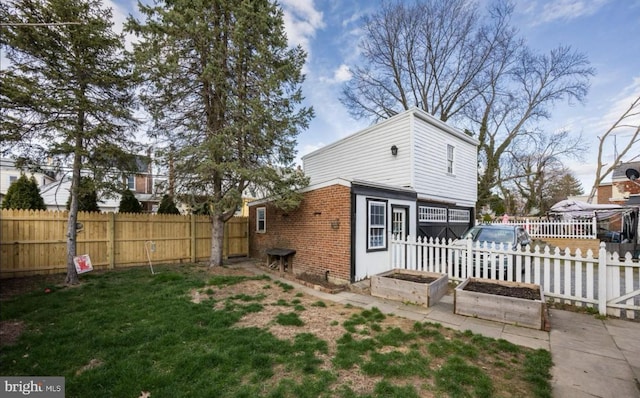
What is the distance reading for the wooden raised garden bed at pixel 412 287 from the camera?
6093 millimetres

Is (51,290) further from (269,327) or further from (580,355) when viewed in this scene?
(580,355)

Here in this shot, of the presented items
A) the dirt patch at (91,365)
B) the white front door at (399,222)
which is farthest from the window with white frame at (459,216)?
the dirt patch at (91,365)

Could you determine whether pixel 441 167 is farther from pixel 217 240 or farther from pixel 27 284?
pixel 27 284

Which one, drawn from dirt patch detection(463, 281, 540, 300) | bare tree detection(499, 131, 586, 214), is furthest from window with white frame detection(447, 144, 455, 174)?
bare tree detection(499, 131, 586, 214)

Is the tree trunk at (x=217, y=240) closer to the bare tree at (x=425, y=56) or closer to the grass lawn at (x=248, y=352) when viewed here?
the grass lawn at (x=248, y=352)

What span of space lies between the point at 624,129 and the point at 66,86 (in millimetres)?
32868

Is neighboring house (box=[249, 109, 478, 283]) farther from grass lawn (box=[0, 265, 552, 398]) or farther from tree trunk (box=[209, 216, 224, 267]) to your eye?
grass lawn (box=[0, 265, 552, 398])

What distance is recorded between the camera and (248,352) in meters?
3.84

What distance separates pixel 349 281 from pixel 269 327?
331 cm

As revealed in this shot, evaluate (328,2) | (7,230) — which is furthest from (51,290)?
(328,2)

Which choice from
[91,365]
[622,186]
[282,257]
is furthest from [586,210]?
[91,365]

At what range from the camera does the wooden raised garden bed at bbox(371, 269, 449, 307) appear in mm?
6093

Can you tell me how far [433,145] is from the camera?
37.2 ft

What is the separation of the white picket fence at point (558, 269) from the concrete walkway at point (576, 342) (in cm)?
A: 43
